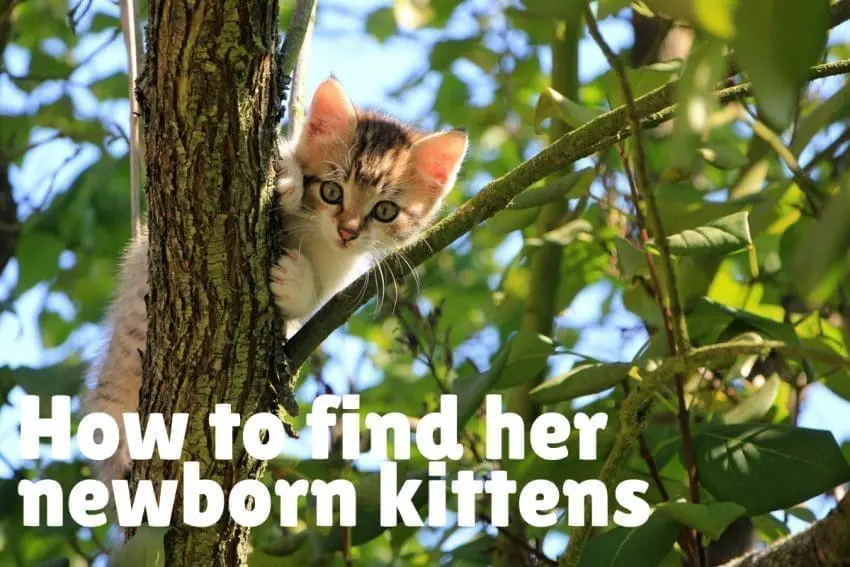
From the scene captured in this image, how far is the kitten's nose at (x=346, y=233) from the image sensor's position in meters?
2.86

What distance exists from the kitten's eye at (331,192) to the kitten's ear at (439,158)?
42cm

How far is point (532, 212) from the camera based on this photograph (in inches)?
96.2

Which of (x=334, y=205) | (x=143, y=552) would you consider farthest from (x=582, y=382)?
(x=334, y=205)

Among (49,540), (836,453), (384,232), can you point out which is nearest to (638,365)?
(836,453)

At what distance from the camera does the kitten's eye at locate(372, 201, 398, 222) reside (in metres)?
3.13

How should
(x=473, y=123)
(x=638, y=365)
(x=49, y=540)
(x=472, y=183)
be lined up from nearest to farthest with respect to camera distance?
1. (x=638, y=365)
2. (x=49, y=540)
3. (x=473, y=123)
4. (x=472, y=183)

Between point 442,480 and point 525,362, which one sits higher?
point 525,362

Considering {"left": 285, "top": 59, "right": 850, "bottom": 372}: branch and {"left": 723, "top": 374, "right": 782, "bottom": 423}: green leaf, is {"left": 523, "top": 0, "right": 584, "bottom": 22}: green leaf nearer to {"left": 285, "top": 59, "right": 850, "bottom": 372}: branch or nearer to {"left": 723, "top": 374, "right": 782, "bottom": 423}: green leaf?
{"left": 285, "top": 59, "right": 850, "bottom": 372}: branch

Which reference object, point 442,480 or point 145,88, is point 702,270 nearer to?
point 442,480

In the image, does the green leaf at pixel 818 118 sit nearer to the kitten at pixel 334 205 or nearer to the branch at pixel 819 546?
the branch at pixel 819 546

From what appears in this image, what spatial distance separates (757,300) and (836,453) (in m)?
0.84

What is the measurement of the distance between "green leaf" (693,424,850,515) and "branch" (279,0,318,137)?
1.14 meters

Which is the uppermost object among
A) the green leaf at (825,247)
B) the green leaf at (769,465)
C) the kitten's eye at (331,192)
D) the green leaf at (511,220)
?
the kitten's eye at (331,192)

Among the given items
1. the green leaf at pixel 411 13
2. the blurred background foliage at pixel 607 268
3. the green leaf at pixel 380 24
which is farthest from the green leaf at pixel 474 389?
the green leaf at pixel 380 24
